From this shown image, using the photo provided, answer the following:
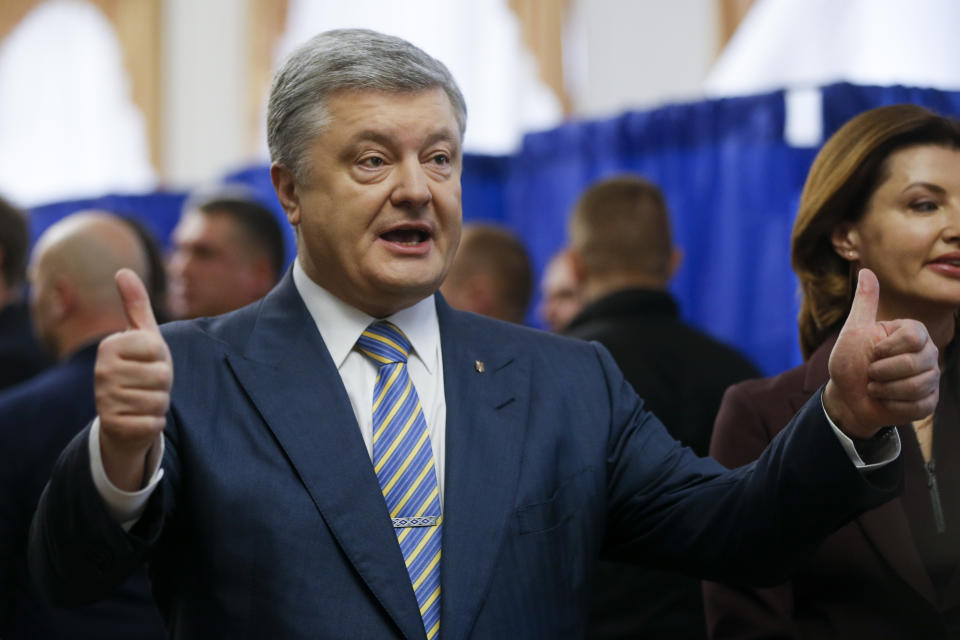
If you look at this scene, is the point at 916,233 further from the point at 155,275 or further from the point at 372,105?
the point at 155,275

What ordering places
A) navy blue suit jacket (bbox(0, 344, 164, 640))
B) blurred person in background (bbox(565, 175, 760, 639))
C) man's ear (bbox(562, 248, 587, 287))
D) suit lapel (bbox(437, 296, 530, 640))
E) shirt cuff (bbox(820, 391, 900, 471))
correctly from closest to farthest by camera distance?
shirt cuff (bbox(820, 391, 900, 471))
suit lapel (bbox(437, 296, 530, 640))
navy blue suit jacket (bbox(0, 344, 164, 640))
blurred person in background (bbox(565, 175, 760, 639))
man's ear (bbox(562, 248, 587, 287))

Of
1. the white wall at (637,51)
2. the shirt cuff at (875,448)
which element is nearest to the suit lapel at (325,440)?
the shirt cuff at (875,448)

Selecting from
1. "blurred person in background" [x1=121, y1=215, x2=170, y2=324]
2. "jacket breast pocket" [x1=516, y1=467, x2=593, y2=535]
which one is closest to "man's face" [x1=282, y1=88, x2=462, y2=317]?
"jacket breast pocket" [x1=516, y1=467, x2=593, y2=535]

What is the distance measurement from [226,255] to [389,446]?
224cm

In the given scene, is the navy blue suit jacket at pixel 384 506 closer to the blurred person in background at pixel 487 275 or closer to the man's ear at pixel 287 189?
the man's ear at pixel 287 189

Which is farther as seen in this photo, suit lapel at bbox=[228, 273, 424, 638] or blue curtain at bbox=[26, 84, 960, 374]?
blue curtain at bbox=[26, 84, 960, 374]

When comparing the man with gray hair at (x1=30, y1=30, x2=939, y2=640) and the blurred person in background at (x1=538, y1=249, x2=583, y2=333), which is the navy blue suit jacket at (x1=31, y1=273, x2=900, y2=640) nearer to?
the man with gray hair at (x1=30, y1=30, x2=939, y2=640)

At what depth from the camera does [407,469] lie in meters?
1.71

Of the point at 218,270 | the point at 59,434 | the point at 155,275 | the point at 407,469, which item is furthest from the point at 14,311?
the point at 407,469

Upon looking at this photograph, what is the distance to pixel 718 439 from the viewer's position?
1983 mm

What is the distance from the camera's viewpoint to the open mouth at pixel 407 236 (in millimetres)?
1771

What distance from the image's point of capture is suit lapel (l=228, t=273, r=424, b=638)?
1.61m

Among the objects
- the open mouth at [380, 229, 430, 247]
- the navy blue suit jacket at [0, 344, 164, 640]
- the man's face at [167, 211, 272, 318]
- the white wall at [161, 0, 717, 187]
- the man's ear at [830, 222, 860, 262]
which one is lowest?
the navy blue suit jacket at [0, 344, 164, 640]

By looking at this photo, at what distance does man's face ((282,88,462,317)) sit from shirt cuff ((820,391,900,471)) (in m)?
0.58
